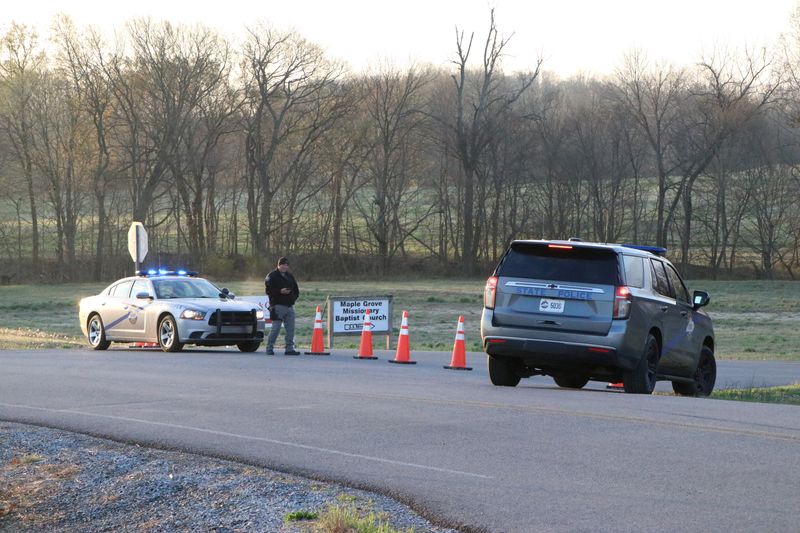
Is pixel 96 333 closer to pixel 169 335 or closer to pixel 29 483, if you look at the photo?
pixel 169 335

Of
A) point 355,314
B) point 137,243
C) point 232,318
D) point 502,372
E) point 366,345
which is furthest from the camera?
point 137,243

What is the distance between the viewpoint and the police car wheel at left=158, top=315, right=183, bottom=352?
76.3 feet

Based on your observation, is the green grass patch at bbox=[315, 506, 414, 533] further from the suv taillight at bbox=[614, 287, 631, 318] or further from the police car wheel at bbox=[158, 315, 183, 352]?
the police car wheel at bbox=[158, 315, 183, 352]

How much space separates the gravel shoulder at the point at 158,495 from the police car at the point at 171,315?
13145mm

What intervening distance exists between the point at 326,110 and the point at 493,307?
53.2 m

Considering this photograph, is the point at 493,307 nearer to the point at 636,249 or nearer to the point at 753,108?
the point at 636,249

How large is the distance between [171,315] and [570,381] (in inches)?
390

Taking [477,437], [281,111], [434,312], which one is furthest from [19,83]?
[477,437]

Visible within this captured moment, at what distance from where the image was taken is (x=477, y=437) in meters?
10.2

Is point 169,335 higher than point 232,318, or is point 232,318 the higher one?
point 232,318

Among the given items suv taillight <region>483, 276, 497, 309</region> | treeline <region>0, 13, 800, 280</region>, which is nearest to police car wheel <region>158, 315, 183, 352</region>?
suv taillight <region>483, 276, 497, 309</region>

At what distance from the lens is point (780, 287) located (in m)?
56.5

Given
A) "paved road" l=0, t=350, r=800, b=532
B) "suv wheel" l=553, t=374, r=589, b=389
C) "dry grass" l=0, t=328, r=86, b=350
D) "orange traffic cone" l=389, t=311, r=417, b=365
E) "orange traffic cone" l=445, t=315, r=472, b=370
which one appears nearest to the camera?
"paved road" l=0, t=350, r=800, b=532

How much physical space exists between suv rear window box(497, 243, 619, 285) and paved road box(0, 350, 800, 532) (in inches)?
57.0
